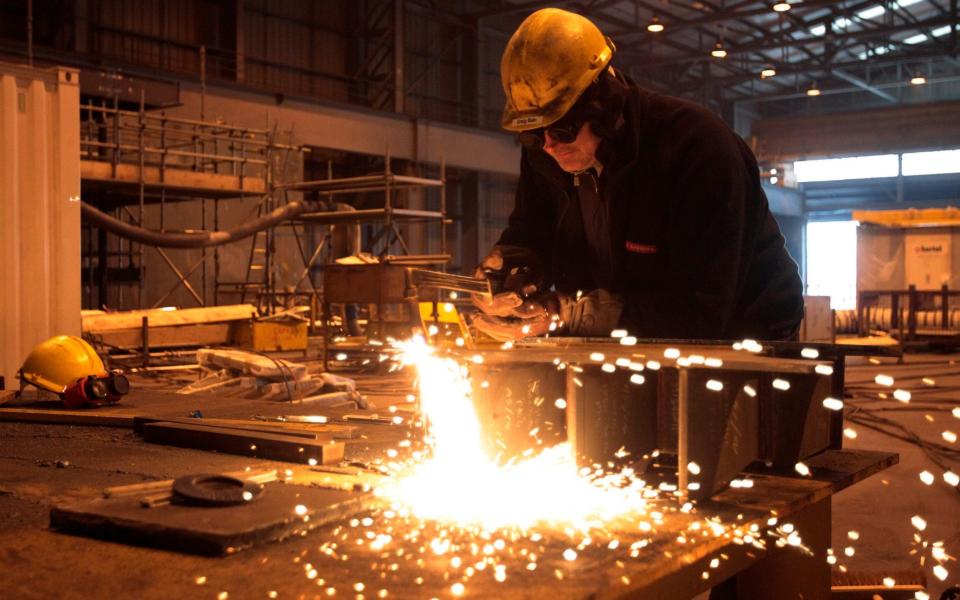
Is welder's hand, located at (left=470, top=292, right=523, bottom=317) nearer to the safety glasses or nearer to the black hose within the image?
the safety glasses

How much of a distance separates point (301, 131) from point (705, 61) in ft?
42.4

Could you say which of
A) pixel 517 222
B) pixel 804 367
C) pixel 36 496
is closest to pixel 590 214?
pixel 517 222

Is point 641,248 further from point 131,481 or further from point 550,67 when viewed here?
point 131,481

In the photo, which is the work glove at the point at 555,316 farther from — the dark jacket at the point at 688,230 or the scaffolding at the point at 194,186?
the scaffolding at the point at 194,186

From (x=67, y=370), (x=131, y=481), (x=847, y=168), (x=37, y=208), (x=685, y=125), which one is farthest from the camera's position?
(x=847, y=168)

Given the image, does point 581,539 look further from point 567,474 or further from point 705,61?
point 705,61

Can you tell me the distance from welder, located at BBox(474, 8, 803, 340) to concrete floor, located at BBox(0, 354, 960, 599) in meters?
1.02

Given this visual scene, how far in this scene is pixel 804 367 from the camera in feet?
5.61

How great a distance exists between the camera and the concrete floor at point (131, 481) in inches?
52.8

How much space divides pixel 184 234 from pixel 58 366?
9.93m

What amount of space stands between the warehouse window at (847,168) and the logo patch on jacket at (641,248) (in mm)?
25890

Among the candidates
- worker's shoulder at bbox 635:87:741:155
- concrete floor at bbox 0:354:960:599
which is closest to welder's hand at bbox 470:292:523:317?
worker's shoulder at bbox 635:87:741:155

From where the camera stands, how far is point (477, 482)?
6.48 feet

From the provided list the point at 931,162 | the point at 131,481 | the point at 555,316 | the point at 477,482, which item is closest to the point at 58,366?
the point at 131,481
